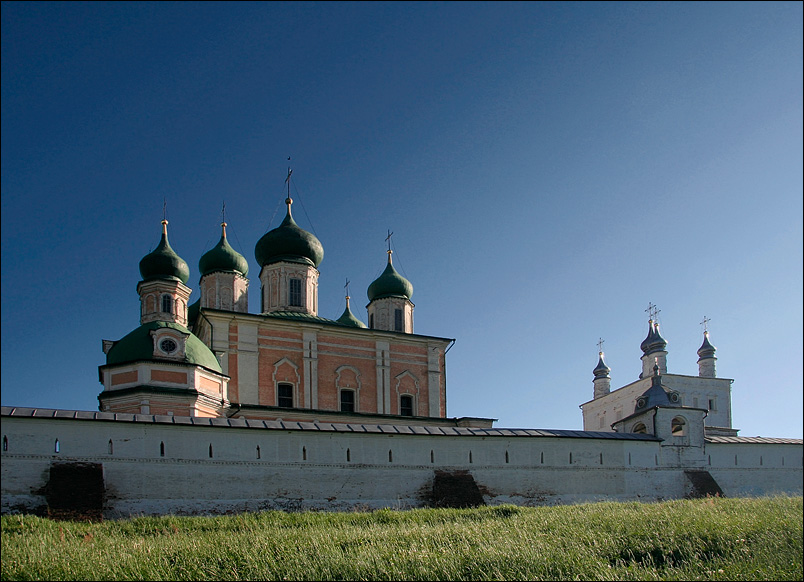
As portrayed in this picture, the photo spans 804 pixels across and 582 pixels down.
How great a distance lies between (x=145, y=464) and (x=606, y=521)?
24.0 feet

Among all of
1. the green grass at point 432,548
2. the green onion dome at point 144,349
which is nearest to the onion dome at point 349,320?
the green onion dome at point 144,349

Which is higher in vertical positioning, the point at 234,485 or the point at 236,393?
the point at 236,393

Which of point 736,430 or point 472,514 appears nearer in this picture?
point 472,514

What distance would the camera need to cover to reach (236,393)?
2172 centimetres

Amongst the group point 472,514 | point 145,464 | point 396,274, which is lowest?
point 472,514

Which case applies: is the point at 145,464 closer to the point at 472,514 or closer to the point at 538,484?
the point at 472,514

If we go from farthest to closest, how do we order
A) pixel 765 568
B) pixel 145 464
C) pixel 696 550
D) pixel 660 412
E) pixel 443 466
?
pixel 660 412 < pixel 443 466 < pixel 145 464 < pixel 696 550 < pixel 765 568

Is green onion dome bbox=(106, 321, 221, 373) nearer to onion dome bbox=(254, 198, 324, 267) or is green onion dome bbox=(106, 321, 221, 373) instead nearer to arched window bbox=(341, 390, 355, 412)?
arched window bbox=(341, 390, 355, 412)

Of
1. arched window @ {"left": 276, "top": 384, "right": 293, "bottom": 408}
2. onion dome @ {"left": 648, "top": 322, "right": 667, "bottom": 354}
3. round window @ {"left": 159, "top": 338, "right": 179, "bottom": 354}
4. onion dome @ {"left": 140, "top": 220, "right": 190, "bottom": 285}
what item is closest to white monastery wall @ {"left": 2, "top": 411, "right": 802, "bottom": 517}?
round window @ {"left": 159, "top": 338, "right": 179, "bottom": 354}

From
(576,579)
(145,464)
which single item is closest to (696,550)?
(576,579)

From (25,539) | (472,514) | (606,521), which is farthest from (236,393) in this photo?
(606,521)

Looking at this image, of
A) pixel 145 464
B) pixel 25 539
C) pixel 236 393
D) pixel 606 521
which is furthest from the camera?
pixel 236 393

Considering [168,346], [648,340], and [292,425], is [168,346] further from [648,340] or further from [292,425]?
[648,340]

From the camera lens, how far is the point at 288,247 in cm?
2538
